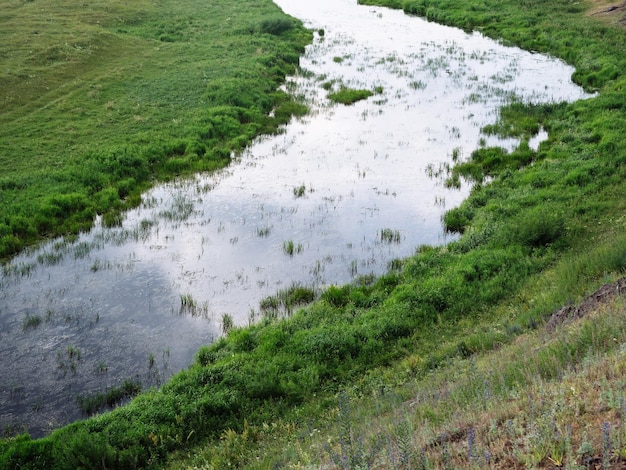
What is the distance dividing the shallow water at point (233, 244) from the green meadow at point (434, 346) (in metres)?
1.11

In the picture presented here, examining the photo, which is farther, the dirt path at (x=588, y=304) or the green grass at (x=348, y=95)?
the green grass at (x=348, y=95)

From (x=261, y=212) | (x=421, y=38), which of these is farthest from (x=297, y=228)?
(x=421, y=38)

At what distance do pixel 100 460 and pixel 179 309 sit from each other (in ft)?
18.5

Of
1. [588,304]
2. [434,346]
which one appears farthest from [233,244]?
[588,304]

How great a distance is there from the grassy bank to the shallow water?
181 cm

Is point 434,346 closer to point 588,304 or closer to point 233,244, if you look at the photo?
point 588,304

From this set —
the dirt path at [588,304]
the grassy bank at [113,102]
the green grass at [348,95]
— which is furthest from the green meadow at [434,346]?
the green grass at [348,95]

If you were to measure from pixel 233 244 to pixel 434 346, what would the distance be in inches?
349

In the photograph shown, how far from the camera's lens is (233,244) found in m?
19.3

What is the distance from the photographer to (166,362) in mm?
13648

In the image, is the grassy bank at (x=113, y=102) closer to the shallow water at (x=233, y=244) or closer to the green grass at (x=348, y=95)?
the shallow water at (x=233, y=244)

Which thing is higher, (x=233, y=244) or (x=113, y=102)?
(x=113, y=102)

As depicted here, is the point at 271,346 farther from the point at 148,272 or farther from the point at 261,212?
the point at 261,212

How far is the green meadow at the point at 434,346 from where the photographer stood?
6.46 m
